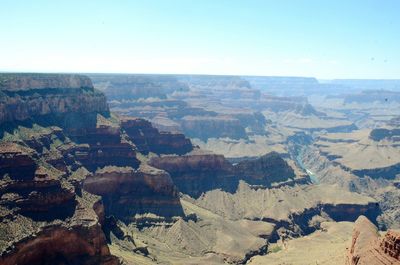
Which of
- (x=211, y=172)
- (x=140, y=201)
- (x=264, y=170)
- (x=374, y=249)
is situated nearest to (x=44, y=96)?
(x=140, y=201)

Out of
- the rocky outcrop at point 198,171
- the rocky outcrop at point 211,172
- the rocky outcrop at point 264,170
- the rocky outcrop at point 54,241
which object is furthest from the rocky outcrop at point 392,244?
the rocky outcrop at point 264,170

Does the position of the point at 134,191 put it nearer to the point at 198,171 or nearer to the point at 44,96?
the point at 44,96

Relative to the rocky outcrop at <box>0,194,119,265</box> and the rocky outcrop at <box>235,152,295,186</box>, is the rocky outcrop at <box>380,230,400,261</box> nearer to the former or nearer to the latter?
the rocky outcrop at <box>0,194,119,265</box>

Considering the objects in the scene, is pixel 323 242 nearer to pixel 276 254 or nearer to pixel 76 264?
pixel 276 254

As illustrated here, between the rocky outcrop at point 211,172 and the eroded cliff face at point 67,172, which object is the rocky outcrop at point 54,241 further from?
the rocky outcrop at point 211,172


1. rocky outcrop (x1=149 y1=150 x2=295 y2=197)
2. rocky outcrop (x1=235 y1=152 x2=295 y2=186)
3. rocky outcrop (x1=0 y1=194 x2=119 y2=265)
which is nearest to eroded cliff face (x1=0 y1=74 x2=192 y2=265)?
rocky outcrop (x1=0 y1=194 x2=119 y2=265)

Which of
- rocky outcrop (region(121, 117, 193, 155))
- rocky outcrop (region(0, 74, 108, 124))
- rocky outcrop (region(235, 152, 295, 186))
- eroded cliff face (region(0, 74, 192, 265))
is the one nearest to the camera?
eroded cliff face (region(0, 74, 192, 265))
